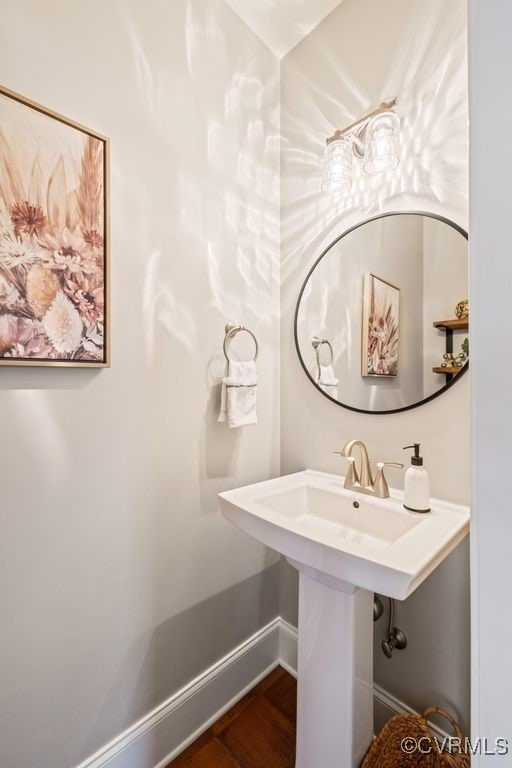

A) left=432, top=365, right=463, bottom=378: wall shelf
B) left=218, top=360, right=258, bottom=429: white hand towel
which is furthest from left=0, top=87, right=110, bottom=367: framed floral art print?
left=432, top=365, right=463, bottom=378: wall shelf

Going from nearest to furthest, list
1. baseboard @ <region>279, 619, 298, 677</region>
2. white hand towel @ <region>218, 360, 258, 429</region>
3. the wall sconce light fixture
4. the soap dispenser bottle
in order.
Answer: the soap dispenser bottle
the wall sconce light fixture
white hand towel @ <region>218, 360, 258, 429</region>
baseboard @ <region>279, 619, 298, 677</region>

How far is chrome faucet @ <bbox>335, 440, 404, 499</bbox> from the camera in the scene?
3.88ft

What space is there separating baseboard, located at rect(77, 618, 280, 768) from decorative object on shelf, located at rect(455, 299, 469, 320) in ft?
5.06

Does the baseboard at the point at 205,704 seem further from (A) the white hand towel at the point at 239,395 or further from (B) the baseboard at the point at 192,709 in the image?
(A) the white hand towel at the point at 239,395

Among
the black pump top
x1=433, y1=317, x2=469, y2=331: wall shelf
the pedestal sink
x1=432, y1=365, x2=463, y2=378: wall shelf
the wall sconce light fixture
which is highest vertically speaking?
the wall sconce light fixture

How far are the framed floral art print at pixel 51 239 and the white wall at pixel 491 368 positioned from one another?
95 centimetres

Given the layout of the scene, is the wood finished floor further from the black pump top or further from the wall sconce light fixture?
A: the wall sconce light fixture

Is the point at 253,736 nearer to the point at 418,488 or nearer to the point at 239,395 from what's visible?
the point at 418,488

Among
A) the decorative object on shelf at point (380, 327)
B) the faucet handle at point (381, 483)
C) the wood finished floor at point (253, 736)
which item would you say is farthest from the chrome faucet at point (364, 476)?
the wood finished floor at point (253, 736)

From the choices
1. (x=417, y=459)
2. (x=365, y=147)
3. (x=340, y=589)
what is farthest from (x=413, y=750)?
(x=365, y=147)

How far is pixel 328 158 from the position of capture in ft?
4.37

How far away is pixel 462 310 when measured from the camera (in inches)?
42.4

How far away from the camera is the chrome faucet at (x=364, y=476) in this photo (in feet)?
3.88

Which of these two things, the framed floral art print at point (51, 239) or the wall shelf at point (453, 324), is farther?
the wall shelf at point (453, 324)
